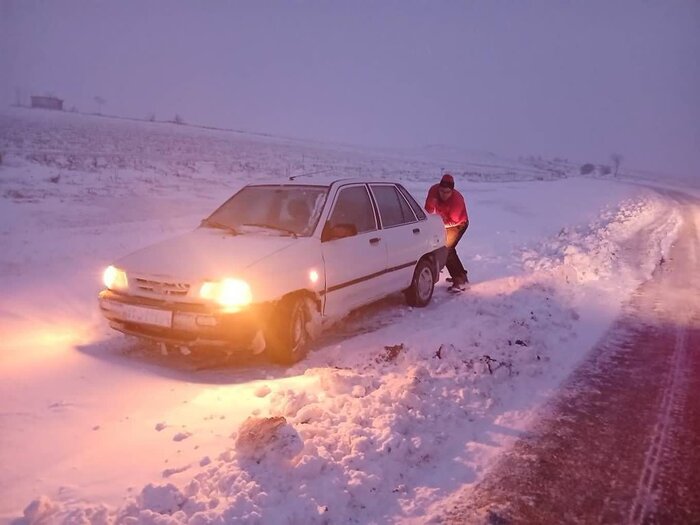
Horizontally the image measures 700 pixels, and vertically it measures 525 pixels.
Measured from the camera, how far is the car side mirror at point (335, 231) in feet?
17.6

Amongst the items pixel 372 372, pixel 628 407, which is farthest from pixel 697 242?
pixel 372 372

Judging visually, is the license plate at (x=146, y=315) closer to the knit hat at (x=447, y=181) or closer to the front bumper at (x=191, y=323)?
the front bumper at (x=191, y=323)

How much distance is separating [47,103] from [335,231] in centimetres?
9063

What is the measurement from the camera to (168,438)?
136 inches

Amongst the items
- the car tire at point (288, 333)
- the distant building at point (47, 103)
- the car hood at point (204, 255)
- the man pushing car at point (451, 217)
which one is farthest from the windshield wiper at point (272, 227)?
the distant building at point (47, 103)

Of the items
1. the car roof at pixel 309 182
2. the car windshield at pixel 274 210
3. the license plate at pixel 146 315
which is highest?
the car roof at pixel 309 182

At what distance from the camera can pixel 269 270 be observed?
15.2 feet

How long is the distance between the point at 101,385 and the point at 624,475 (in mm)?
3641

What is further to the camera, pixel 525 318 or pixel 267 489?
pixel 525 318

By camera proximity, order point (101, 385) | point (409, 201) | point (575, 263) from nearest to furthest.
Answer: point (101, 385) < point (409, 201) < point (575, 263)

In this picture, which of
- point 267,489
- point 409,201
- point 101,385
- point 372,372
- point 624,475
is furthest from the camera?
point 409,201

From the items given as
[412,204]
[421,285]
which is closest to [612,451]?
[421,285]

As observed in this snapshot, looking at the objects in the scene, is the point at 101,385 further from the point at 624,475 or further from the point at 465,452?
the point at 624,475

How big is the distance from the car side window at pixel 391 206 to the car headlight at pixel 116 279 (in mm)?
2918
